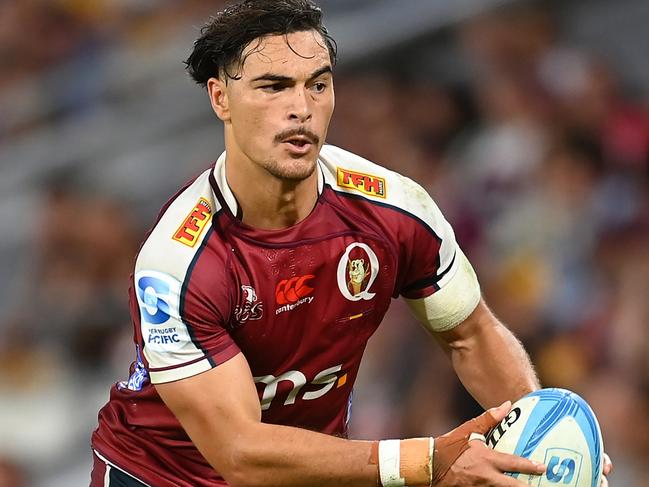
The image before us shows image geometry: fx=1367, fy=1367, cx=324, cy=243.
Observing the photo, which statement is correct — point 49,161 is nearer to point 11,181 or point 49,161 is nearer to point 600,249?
point 11,181

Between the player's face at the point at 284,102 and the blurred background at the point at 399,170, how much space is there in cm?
273

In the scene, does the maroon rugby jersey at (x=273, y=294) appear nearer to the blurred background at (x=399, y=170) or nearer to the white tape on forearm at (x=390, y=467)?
the white tape on forearm at (x=390, y=467)

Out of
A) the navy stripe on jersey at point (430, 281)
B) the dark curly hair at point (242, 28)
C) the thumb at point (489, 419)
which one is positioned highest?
the dark curly hair at point (242, 28)

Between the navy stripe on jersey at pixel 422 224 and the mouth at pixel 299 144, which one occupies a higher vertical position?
the mouth at pixel 299 144

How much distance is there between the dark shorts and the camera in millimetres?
4340

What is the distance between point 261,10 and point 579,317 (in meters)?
3.43

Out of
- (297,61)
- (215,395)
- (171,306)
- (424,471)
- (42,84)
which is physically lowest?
(424,471)

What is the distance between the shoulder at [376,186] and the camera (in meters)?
4.21

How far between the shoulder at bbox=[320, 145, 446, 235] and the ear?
37cm

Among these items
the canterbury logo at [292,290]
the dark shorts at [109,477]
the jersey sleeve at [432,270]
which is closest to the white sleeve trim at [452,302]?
the jersey sleeve at [432,270]

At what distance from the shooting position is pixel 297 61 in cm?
392

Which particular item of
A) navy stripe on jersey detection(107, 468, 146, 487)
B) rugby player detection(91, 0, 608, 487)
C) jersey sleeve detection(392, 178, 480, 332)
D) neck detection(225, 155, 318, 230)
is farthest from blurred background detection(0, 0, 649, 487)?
neck detection(225, 155, 318, 230)

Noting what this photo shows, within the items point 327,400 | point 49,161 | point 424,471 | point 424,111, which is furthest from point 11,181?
point 424,471

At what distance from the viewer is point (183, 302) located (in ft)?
12.7
